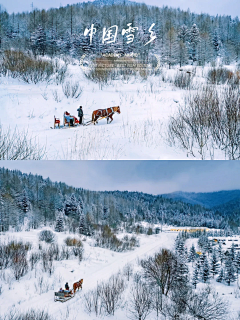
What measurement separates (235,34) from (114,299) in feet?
152

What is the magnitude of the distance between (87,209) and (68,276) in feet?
20.6

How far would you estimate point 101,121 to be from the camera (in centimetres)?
968

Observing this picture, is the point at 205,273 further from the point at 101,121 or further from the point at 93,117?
the point at 93,117

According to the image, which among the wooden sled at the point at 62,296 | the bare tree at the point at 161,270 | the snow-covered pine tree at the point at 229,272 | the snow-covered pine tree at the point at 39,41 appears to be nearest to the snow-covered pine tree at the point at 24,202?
the bare tree at the point at 161,270

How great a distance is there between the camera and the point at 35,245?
13180 millimetres

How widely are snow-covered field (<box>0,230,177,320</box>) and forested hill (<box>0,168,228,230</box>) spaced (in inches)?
53.7

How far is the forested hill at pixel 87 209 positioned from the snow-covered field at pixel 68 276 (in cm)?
136

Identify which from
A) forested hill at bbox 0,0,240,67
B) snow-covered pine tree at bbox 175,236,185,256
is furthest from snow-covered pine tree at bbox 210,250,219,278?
forested hill at bbox 0,0,240,67

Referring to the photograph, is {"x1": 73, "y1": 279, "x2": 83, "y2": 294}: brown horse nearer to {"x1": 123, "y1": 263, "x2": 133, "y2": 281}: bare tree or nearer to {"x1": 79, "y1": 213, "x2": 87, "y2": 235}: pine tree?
{"x1": 123, "y1": 263, "x2": 133, "y2": 281}: bare tree

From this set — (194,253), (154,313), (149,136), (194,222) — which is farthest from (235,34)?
(154,313)

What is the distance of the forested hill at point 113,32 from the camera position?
22734 mm

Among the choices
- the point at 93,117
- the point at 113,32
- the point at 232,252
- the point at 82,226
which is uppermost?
the point at 113,32

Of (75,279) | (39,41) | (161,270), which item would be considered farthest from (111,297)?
(39,41)

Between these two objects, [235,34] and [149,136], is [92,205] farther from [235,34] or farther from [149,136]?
[235,34]
